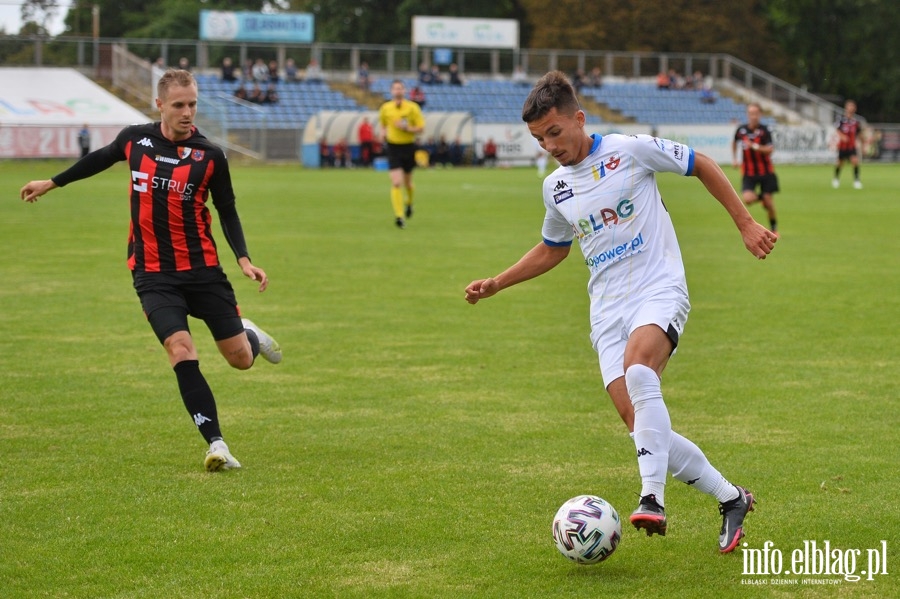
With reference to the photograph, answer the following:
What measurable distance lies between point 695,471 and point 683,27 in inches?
2675

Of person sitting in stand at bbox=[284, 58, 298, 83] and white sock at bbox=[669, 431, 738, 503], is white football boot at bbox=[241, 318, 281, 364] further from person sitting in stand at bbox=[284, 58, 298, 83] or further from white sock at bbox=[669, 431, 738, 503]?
person sitting in stand at bbox=[284, 58, 298, 83]

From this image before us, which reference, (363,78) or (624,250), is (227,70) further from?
(624,250)

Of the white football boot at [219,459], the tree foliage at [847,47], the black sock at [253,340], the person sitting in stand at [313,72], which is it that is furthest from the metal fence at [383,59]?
the white football boot at [219,459]

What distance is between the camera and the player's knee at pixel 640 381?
477cm

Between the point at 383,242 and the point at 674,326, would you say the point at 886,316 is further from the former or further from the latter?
the point at 383,242

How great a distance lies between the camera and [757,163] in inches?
814

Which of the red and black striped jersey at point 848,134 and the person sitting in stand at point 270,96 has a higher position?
the person sitting in stand at point 270,96

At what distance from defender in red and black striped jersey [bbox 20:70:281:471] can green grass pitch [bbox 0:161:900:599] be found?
1.74ft

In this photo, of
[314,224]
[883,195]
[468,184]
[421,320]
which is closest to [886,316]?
[421,320]

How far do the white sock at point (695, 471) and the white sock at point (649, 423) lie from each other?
0.30 feet

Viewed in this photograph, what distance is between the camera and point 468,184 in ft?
113

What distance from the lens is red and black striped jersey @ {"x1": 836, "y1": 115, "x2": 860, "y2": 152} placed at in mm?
33938

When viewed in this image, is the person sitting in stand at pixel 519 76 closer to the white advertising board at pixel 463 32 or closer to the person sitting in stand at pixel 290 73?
the white advertising board at pixel 463 32

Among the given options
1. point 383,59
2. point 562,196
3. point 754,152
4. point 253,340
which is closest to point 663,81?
point 383,59
